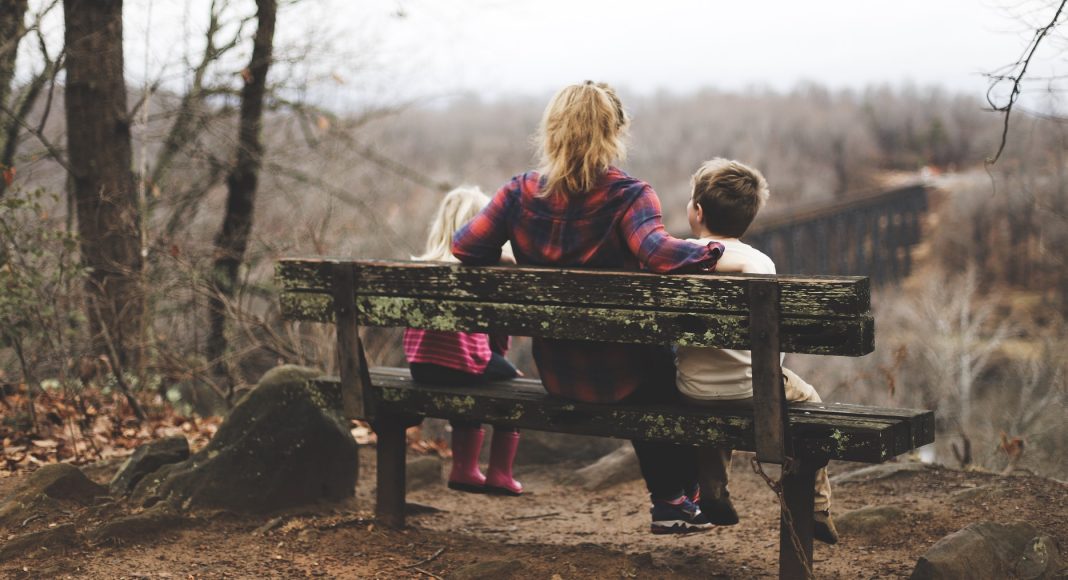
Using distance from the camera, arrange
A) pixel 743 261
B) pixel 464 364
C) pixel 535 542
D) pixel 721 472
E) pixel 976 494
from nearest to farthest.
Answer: pixel 743 261 → pixel 721 472 → pixel 464 364 → pixel 535 542 → pixel 976 494

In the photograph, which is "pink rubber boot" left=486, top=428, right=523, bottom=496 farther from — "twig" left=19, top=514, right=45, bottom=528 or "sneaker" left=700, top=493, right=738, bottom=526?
"twig" left=19, top=514, right=45, bottom=528

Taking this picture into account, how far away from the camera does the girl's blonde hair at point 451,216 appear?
174 inches

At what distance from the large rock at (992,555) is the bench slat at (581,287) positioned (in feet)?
3.76

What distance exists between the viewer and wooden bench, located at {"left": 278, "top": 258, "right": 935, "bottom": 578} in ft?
10.0

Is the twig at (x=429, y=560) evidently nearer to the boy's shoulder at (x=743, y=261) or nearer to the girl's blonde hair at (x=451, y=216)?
the girl's blonde hair at (x=451, y=216)

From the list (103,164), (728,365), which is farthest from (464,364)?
(103,164)

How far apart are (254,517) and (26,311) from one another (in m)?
2.33

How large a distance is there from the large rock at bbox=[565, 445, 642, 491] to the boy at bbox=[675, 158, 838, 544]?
2.15m

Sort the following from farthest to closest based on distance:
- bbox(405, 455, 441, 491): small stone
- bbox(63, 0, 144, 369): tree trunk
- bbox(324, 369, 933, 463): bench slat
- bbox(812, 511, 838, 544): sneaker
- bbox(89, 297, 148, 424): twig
Result: bbox(63, 0, 144, 369): tree trunk < bbox(89, 297, 148, 424): twig < bbox(405, 455, 441, 491): small stone < bbox(812, 511, 838, 544): sneaker < bbox(324, 369, 933, 463): bench slat

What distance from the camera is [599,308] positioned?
3361 millimetres

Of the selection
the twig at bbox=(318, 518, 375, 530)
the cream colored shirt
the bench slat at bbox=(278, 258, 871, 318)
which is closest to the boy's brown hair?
the cream colored shirt

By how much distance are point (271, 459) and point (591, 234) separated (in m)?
1.89

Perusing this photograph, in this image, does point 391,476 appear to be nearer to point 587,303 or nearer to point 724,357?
point 587,303

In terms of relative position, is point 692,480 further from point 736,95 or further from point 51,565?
point 736,95
